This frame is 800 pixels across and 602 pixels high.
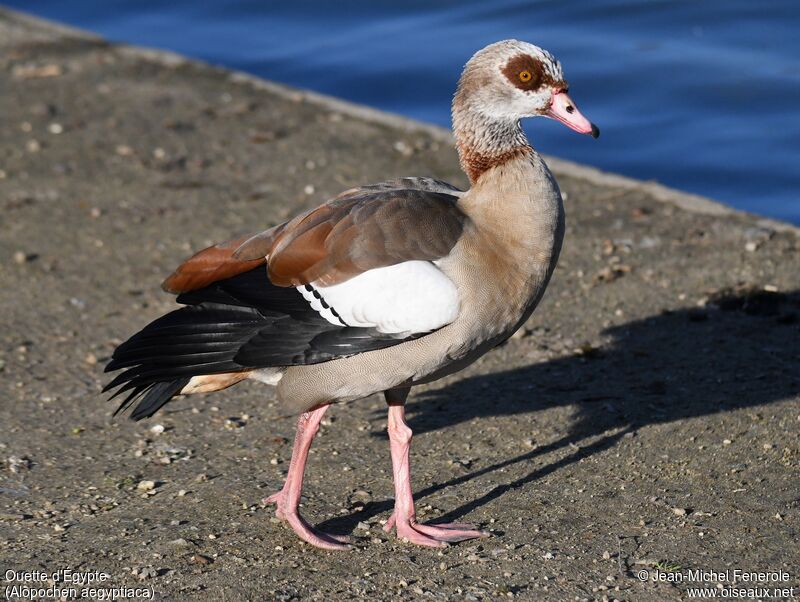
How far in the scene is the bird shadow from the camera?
5691 mm

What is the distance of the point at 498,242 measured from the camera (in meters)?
4.76

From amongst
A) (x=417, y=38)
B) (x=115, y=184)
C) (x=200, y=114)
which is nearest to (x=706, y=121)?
(x=417, y=38)

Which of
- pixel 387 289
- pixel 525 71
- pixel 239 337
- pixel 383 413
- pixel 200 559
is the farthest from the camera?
pixel 383 413

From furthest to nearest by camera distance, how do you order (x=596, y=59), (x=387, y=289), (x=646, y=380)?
(x=596, y=59) < (x=646, y=380) < (x=387, y=289)

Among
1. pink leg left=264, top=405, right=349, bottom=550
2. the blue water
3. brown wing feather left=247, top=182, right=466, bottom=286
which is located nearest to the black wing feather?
brown wing feather left=247, top=182, right=466, bottom=286

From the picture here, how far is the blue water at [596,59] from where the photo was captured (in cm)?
1031

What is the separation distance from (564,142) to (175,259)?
15.3 feet

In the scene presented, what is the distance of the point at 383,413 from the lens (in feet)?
19.5

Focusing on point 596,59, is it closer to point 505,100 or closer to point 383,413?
point 383,413

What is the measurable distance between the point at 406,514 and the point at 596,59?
319 inches

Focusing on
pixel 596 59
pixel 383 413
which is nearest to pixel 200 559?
pixel 383 413

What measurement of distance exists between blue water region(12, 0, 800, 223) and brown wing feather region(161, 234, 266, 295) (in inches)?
223

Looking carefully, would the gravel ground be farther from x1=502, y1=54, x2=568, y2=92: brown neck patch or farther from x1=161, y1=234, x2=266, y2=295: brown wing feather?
x1=502, y1=54, x2=568, y2=92: brown neck patch

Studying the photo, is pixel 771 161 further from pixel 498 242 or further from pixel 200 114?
pixel 498 242
